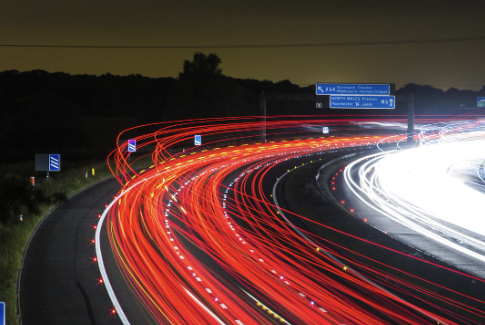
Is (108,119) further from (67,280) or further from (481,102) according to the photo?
(67,280)

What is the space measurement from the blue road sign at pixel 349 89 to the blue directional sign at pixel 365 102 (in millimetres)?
419

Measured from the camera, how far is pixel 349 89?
54.2 meters

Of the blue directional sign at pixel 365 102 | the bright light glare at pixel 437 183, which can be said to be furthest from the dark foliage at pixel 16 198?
the blue directional sign at pixel 365 102

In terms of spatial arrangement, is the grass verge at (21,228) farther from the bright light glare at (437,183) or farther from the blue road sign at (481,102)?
the blue road sign at (481,102)

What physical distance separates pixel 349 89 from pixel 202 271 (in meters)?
40.0

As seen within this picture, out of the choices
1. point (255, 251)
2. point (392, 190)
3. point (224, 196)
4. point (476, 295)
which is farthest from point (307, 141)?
point (476, 295)

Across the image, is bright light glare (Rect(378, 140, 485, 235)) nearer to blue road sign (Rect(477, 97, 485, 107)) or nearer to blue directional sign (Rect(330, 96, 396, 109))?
blue road sign (Rect(477, 97, 485, 107))

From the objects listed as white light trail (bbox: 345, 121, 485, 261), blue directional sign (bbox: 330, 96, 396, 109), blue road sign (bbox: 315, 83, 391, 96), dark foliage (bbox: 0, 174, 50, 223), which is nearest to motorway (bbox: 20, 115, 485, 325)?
dark foliage (bbox: 0, 174, 50, 223)

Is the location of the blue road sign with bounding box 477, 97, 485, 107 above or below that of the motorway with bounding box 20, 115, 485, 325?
above

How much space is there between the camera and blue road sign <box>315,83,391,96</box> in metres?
54.0

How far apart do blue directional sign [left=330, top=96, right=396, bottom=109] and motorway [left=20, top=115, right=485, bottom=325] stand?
22744 millimetres

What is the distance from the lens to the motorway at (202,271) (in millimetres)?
12812

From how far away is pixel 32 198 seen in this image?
28469 millimetres

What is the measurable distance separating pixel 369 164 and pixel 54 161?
1064 inches
